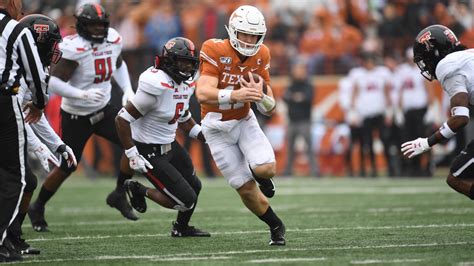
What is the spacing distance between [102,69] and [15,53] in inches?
Result: 114

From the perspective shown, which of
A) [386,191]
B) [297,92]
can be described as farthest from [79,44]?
[297,92]

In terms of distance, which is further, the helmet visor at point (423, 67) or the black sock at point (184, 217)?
the black sock at point (184, 217)

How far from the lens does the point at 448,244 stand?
6848mm

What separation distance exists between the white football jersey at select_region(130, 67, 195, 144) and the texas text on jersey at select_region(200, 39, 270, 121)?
0.48 m

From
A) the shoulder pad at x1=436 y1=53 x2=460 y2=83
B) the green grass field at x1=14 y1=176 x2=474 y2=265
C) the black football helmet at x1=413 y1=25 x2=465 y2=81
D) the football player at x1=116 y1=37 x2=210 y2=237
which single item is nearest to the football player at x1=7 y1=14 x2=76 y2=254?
the green grass field at x1=14 y1=176 x2=474 y2=265

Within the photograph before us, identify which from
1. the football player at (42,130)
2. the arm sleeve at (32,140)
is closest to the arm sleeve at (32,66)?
the football player at (42,130)

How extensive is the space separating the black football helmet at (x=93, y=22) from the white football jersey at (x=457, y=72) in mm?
3424

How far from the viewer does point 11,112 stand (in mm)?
6375

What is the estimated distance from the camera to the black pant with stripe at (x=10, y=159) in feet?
20.7

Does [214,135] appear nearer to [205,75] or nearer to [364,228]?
[205,75]

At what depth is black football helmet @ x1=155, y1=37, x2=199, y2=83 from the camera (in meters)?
7.62

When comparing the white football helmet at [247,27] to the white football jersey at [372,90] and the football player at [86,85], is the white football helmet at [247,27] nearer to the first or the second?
the football player at [86,85]

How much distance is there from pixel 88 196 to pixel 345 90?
517cm

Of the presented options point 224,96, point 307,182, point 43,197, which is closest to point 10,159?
point 224,96
